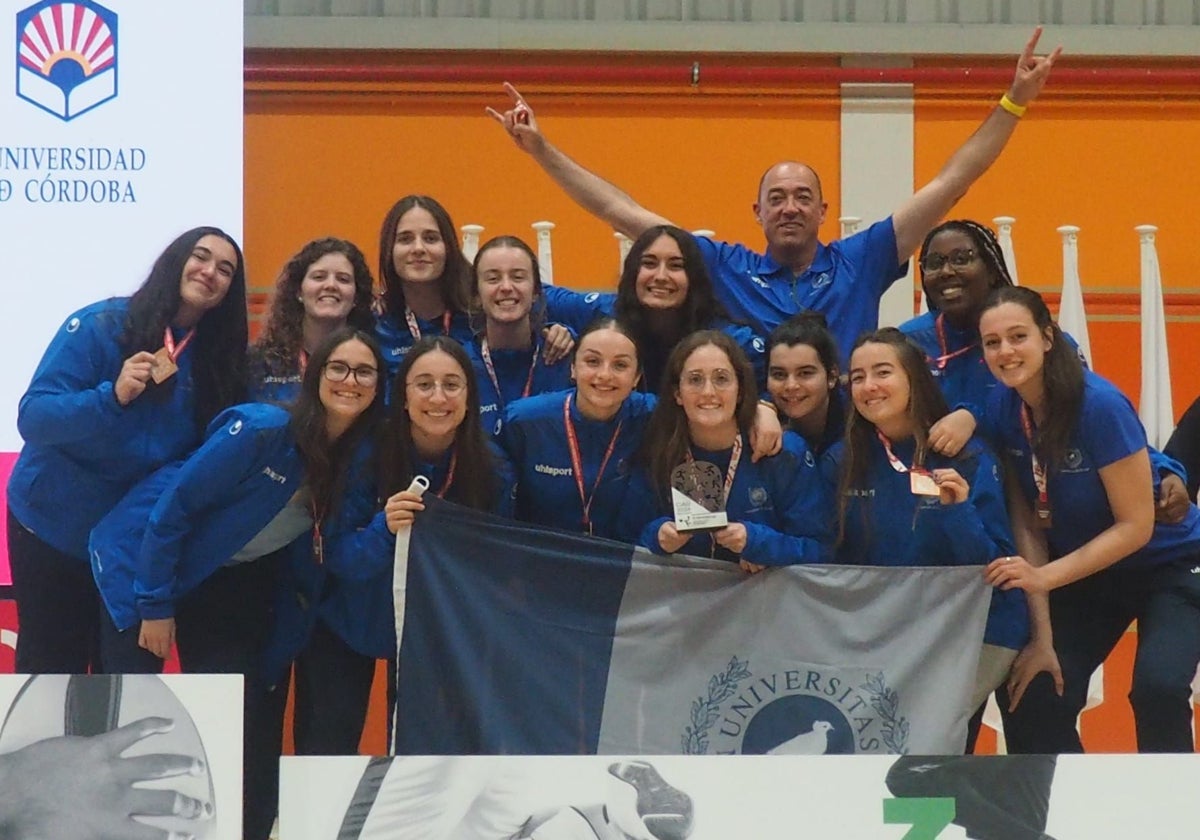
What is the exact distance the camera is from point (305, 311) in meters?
4.56

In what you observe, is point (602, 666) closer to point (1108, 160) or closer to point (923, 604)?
point (923, 604)

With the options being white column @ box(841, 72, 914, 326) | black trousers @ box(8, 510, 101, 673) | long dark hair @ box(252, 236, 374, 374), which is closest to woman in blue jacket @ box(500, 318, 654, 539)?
long dark hair @ box(252, 236, 374, 374)

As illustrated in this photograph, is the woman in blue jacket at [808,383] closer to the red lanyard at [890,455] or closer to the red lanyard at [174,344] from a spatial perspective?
the red lanyard at [890,455]

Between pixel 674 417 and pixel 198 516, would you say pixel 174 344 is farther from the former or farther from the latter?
pixel 674 417

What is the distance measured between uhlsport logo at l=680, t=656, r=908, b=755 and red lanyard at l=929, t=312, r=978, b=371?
1.04m

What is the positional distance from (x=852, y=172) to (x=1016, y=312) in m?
3.63

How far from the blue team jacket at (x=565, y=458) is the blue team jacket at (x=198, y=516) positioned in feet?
2.02

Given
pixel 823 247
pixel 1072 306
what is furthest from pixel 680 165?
pixel 823 247

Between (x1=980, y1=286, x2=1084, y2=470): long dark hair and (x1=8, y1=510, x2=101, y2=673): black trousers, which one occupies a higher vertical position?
(x1=980, y1=286, x2=1084, y2=470): long dark hair

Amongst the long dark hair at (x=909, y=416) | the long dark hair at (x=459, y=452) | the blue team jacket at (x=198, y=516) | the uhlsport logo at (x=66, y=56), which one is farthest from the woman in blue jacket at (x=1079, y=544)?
the uhlsport logo at (x=66, y=56)

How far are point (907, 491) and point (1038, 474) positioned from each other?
1.25 ft

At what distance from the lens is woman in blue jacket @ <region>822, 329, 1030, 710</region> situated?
4105mm

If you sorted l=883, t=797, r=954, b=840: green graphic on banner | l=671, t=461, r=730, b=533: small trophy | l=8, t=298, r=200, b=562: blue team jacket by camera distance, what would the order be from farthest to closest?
l=8, t=298, r=200, b=562: blue team jacket, l=671, t=461, r=730, b=533: small trophy, l=883, t=797, r=954, b=840: green graphic on banner

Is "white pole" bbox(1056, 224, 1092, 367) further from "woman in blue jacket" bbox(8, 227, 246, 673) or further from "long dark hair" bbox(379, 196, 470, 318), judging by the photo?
"woman in blue jacket" bbox(8, 227, 246, 673)
